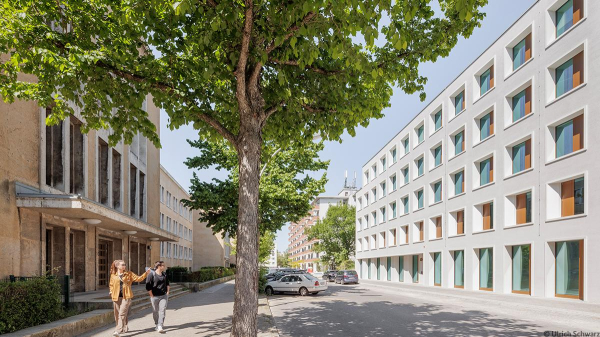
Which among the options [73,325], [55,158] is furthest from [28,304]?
[55,158]

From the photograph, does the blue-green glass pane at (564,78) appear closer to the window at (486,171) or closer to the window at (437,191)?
the window at (486,171)

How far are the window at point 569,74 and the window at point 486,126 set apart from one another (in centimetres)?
650

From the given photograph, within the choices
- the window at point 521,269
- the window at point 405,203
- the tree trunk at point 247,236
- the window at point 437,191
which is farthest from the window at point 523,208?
the tree trunk at point 247,236

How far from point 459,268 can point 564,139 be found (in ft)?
44.7

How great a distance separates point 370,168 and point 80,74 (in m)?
50.4

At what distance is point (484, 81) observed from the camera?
2998cm

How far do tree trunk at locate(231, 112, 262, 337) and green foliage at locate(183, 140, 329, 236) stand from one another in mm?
14540

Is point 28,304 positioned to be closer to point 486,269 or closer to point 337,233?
point 486,269

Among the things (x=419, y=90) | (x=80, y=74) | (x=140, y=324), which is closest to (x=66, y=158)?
(x=140, y=324)

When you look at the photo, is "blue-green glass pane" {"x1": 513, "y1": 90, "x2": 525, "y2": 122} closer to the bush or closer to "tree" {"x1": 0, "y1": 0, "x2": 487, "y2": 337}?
"tree" {"x1": 0, "y1": 0, "x2": 487, "y2": 337}

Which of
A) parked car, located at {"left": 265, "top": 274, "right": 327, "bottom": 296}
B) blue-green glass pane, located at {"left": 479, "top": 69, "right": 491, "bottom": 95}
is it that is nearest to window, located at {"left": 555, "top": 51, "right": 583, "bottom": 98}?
blue-green glass pane, located at {"left": 479, "top": 69, "right": 491, "bottom": 95}

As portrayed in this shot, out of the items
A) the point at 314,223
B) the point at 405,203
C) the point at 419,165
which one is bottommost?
the point at 314,223

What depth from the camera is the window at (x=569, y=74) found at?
20906 mm

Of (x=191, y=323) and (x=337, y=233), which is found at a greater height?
(x=191, y=323)
